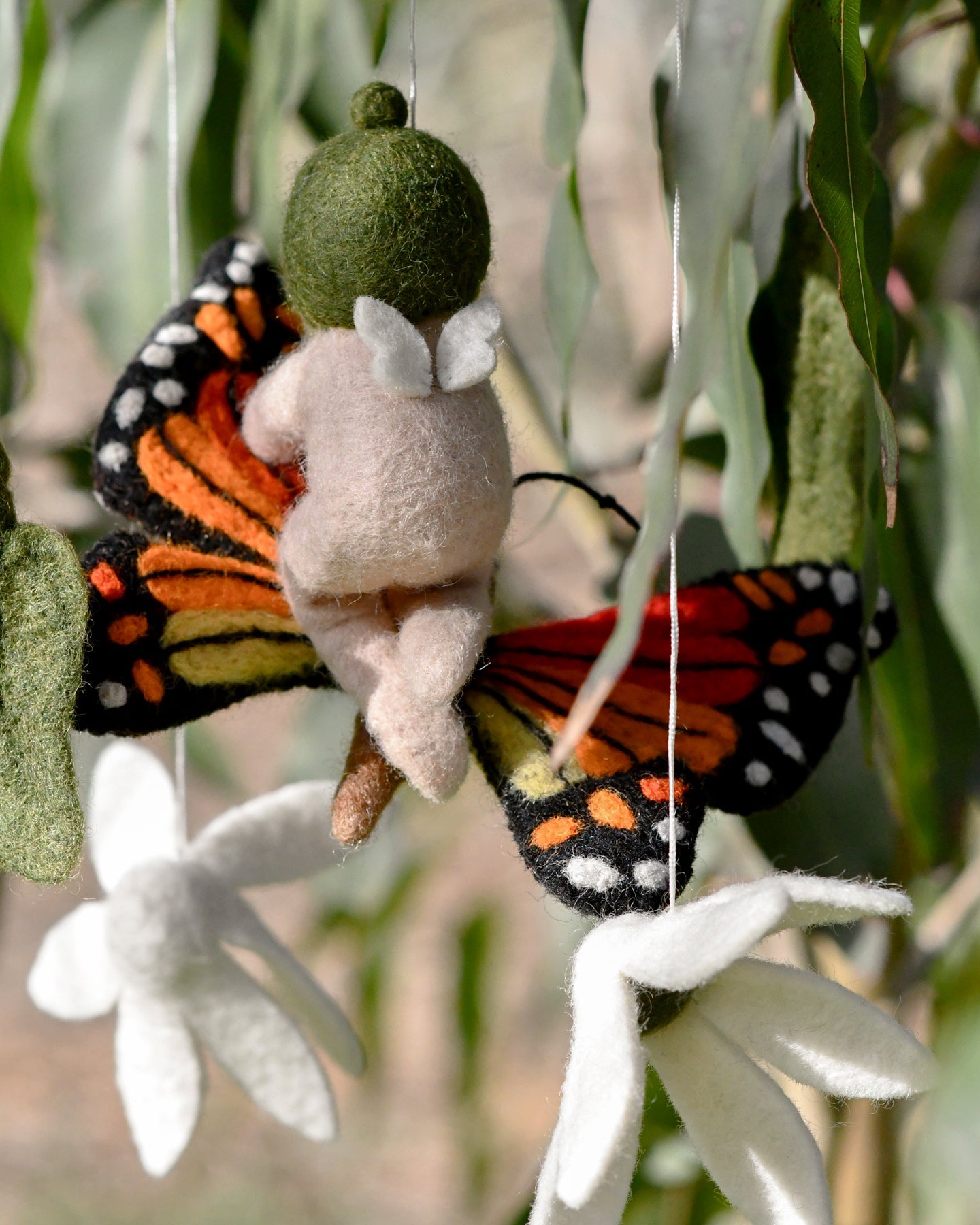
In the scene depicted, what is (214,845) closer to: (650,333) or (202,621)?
(202,621)

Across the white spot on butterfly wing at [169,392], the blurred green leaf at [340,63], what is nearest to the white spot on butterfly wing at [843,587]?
the white spot on butterfly wing at [169,392]

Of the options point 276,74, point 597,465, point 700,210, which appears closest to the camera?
point 700,210

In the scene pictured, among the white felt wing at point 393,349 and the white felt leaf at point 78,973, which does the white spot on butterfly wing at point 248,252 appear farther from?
the white felt leaf at point 78,973

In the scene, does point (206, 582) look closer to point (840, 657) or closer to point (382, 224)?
Answer: point (382, 224)

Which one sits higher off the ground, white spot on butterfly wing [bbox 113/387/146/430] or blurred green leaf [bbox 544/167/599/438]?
blurred green leaf [bbox 544/167/599/438]

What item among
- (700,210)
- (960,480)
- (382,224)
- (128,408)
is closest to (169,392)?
(128,408)

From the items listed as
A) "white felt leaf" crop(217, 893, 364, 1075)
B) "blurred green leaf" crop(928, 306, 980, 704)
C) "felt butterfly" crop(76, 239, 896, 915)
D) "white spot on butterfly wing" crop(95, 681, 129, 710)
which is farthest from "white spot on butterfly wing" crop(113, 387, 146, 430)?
"blurred green leaf" crop(928, 306, 980, 704)

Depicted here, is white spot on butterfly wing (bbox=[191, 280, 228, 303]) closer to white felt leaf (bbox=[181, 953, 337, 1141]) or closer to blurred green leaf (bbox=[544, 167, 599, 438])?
blurred green leaf (bbox=[544, 167, 599, 438])
